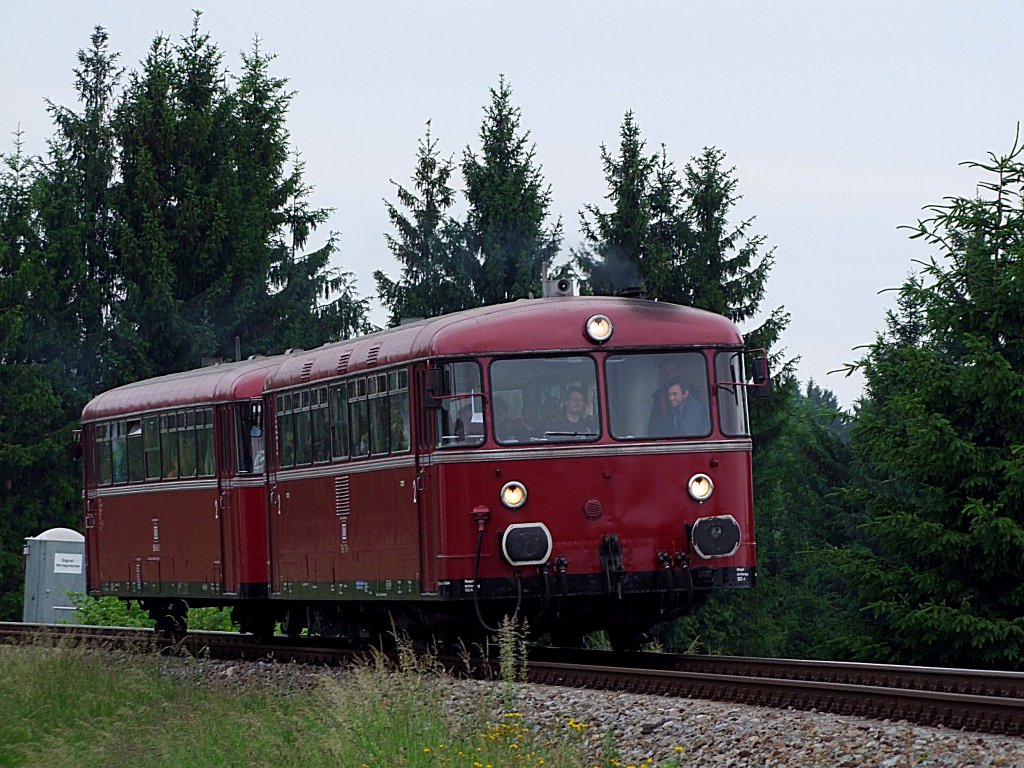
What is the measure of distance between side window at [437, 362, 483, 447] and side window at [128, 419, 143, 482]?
7874 millimetres

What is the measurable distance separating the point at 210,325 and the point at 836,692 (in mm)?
35216

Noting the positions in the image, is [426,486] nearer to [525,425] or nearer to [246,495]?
[525,425]

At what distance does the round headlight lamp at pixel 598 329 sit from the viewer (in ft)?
49.7

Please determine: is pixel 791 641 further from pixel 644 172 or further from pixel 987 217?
pixel 987 217

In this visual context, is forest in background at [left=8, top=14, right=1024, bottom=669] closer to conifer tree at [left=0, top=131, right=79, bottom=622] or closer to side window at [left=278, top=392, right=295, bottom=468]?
conifer tree at [left=0, top=131, right=79, bottom=622]

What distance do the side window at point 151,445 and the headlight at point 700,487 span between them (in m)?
8.10

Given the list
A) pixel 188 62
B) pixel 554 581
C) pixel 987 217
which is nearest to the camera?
pixel 554 581

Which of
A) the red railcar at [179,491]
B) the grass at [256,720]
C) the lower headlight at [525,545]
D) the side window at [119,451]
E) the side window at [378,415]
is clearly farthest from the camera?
the side window at [119,451]

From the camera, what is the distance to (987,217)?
19922mm

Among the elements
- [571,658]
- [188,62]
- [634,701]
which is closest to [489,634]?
[571,658]

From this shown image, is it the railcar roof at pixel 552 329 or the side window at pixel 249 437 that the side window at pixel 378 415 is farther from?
the side window at pixel 249 437

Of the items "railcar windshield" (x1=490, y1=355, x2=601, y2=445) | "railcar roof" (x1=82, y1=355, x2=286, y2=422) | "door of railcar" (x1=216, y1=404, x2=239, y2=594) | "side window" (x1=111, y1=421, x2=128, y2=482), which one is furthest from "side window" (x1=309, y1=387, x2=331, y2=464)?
"side window" (x1=111, y1=421, x2=128, y2=482)

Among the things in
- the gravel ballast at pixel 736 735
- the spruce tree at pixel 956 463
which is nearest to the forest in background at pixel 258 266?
the spruce tree at pixel 956 463

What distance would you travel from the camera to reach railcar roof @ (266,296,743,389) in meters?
15.0
